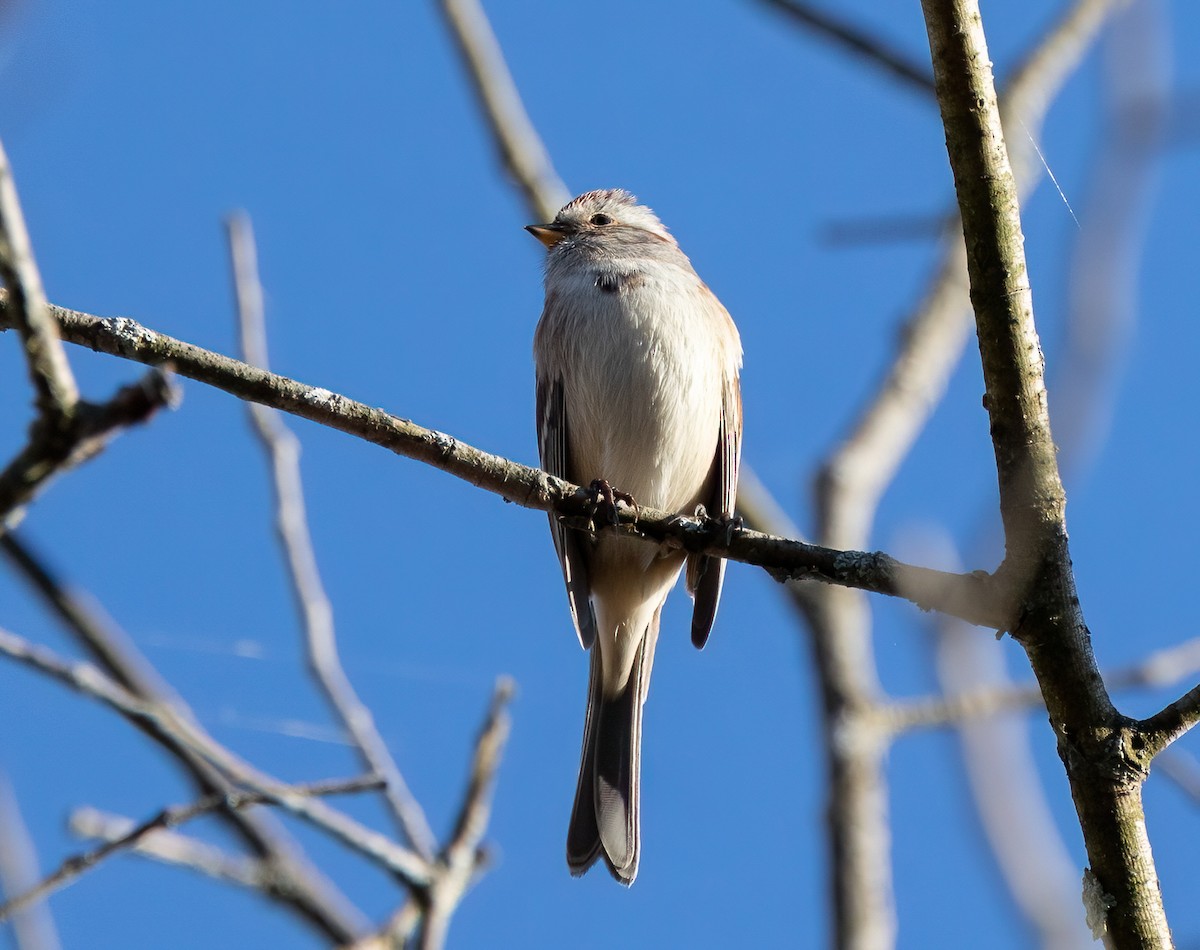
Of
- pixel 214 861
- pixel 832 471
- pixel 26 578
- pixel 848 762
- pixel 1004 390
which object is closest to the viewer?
pixel 1004 390

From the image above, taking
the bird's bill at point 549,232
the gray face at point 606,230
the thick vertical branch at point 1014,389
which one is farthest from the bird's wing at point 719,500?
the thick vertical branch at point 1014,389

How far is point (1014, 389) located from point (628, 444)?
2.58 metres

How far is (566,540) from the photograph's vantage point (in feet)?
17.9

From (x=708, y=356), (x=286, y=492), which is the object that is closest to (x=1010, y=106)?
(x=708, y=356)

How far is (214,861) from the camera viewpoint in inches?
155

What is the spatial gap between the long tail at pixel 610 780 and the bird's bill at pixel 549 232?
1.99m

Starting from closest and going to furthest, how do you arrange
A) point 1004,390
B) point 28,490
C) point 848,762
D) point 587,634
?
point 28,490 → point 1004,390 → point 587,634 → point 848,762

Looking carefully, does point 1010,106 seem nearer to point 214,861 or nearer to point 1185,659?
point 1185,659

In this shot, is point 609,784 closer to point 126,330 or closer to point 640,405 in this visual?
point 640,405

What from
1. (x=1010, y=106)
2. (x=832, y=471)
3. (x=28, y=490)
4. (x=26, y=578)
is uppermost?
(x=1010, y=106)

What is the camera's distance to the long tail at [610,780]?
4.87 metres

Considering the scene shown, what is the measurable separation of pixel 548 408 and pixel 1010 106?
11.4ft

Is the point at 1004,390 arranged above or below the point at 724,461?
below

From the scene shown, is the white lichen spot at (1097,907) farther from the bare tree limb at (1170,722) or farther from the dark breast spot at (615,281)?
the dark breast spot at (615,281)
